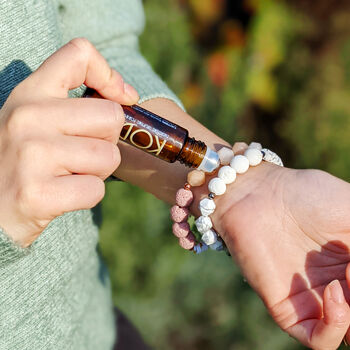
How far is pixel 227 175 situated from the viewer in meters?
1.05

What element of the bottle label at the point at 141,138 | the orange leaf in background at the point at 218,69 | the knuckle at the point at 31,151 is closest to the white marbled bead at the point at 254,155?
the bottle label at the point at 141,138

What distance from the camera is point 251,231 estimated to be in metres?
1.02

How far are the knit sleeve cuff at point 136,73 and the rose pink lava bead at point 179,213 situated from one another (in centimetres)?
26

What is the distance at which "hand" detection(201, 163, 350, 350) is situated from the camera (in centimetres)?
100

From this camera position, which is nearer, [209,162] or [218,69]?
[209,162]

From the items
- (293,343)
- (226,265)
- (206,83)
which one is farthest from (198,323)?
(206,83)

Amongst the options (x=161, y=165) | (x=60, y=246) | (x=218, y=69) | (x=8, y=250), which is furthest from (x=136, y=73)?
(x=218, y=69)

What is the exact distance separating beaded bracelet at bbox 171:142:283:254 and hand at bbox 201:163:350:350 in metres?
0.03

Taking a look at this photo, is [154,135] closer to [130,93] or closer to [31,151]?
[130,93]

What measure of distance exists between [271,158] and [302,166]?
2.03 meters

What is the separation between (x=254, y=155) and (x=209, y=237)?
0.70 feet

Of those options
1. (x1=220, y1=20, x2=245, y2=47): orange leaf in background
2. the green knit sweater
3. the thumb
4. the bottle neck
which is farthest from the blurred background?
the thumb

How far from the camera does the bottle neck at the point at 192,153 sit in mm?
940

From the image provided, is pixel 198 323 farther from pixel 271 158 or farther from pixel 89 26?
pixel 89 26
